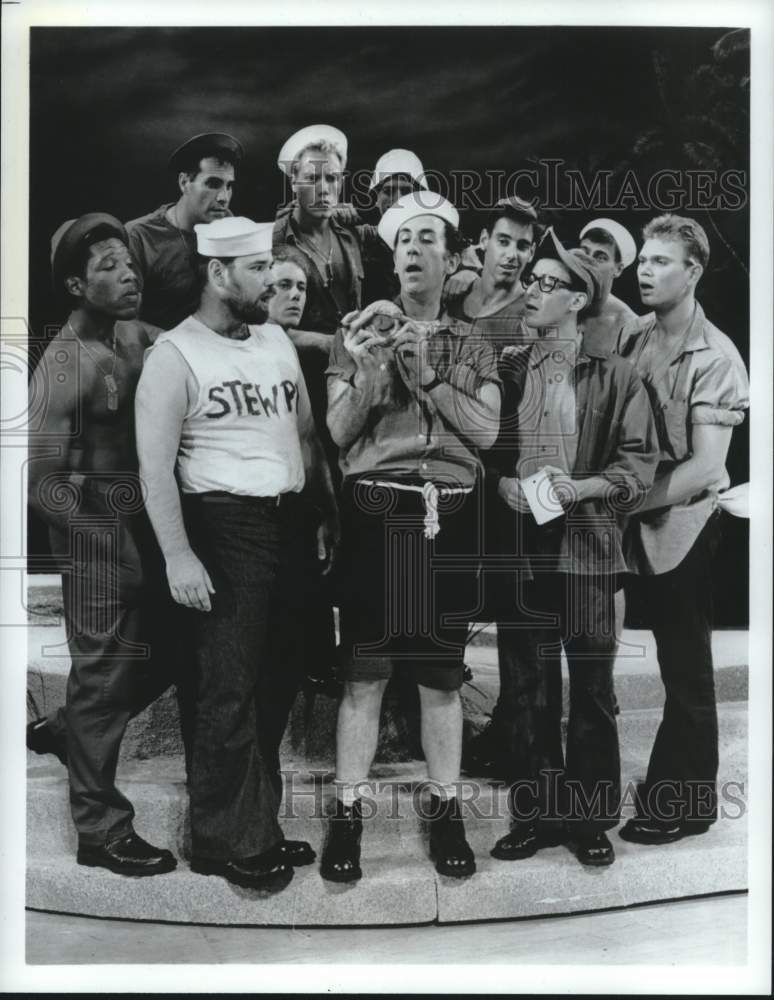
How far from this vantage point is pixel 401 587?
3.26 meters

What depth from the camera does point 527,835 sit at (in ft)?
10.8

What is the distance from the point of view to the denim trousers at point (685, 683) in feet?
11.0

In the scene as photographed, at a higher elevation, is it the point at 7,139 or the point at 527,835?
the point at 7,139

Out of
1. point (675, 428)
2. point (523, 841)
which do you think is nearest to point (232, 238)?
point (675, 428)

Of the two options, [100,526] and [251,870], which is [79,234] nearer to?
[100,526]

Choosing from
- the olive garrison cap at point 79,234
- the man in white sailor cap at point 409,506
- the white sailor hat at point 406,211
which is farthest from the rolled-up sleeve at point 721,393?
the olive garrison cap at point 79,234

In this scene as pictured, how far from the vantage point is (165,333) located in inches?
127

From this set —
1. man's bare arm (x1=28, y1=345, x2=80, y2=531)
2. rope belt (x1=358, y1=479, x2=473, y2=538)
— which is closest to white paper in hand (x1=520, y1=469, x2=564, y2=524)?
rope belt (x1=358, y1=479, x2=473, y2=538)

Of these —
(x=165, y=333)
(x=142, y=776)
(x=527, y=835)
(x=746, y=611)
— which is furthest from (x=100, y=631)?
(x=746, y=611)

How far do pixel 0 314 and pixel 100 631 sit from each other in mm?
1078

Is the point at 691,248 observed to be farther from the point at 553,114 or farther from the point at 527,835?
the point at 527,835

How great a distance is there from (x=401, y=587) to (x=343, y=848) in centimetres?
84

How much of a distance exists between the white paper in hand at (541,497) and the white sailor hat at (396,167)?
39.5 inches

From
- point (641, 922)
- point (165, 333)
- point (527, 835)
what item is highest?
point (165, 333)
